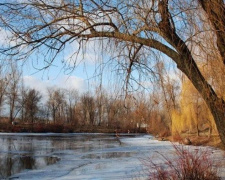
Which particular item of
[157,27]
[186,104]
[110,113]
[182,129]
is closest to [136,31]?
[157,27]

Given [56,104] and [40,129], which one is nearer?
[40,129]

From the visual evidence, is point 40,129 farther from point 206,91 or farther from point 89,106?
point 206,91

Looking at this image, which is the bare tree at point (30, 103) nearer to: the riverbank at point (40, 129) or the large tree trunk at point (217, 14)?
the riverbank at point (40, 129)

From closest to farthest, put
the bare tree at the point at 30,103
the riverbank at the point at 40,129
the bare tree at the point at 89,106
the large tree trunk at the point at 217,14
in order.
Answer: the large tree trunk at the point at 217,14
the bare tree at the point at 89,106
the riverbank at the point at 40,129
the bare tree at the point at 30,103

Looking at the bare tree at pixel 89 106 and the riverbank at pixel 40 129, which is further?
the riverbank at pixel 40 129

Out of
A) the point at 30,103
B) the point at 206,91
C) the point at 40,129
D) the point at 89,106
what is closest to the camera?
the point at 206,91

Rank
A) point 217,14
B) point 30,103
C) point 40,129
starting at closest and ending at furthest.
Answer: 1. point 217,14
2. point 40,129
3. point 30,103

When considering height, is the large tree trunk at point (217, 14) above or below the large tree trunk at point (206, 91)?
above

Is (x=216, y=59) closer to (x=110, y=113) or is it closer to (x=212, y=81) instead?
(x=212, y=81)

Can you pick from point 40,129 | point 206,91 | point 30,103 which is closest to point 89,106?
point 206,91

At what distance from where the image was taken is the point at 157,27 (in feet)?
12.8

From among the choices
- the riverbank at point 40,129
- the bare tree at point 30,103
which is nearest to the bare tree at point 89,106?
the riverbank at point 40,129

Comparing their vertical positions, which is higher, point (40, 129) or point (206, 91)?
point (206, 91)

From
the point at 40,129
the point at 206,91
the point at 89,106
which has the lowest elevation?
the point at 40,129
